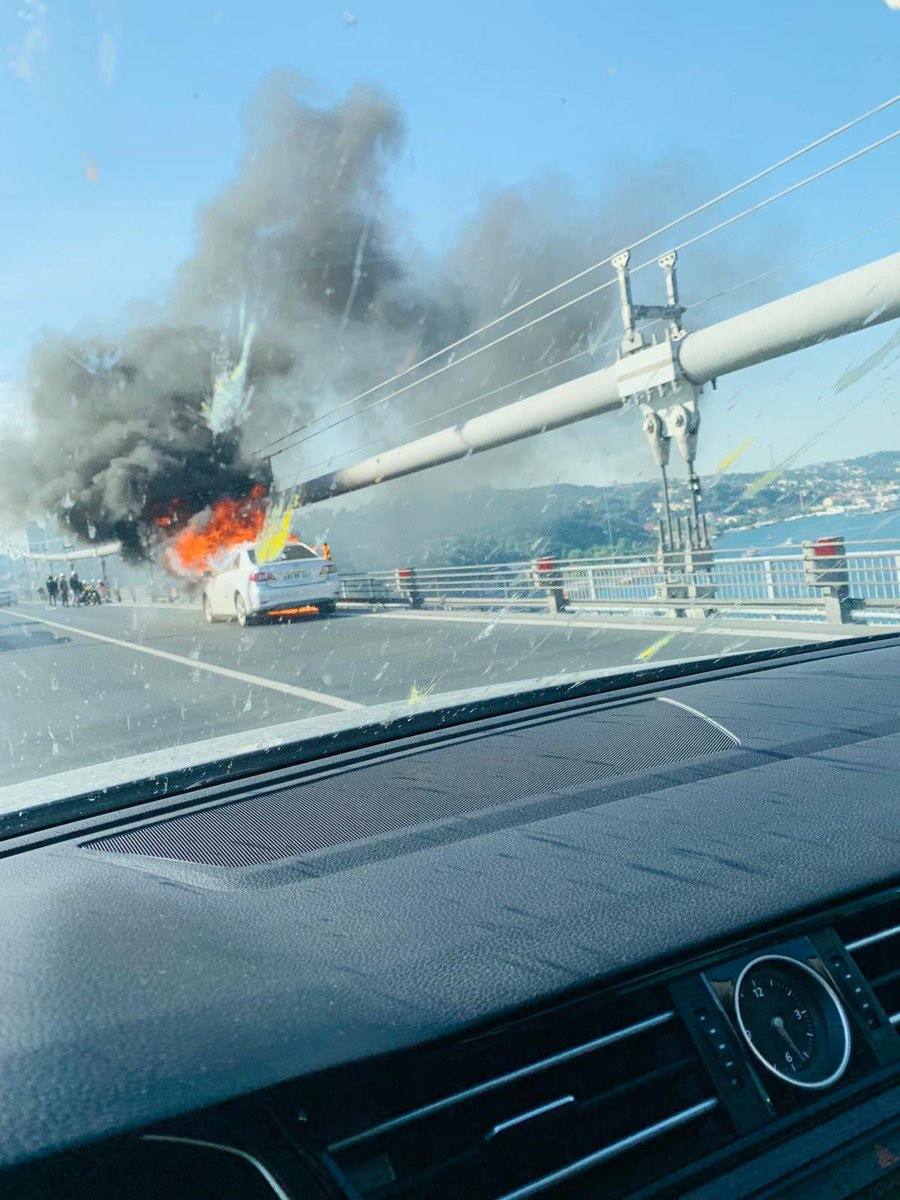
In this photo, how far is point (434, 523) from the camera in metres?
5.18

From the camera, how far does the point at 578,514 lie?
4680mm

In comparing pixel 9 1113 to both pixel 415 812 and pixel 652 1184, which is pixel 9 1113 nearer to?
pixel 652 1184

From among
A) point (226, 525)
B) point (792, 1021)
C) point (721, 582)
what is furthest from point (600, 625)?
point (226, 525)

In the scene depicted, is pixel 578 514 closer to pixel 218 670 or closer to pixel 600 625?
pixel 600 625

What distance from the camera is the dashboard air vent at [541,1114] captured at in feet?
4.59

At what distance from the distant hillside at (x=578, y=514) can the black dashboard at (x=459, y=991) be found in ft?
5.85

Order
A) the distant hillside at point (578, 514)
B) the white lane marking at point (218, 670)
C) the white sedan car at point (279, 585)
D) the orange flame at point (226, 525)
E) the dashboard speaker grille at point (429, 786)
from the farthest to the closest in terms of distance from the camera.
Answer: the orange flame at point (226, 525) < the white sedan car at point (279, 585) < the white lane marking at point (218, 670) < the distant hillside at point (578, 514) < the dashboard speaker grille at point (429, 786)

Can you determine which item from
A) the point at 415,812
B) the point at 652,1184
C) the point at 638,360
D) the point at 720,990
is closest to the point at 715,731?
the point at 415,812

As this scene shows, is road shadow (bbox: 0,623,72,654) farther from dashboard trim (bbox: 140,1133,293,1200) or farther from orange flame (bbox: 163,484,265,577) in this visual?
orange flame (bbox: 163,484,265,577)

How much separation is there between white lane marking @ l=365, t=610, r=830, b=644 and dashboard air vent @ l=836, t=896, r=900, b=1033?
2.15 meters

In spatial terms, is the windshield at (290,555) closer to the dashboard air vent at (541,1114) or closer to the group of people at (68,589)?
the group of people at (68,589)

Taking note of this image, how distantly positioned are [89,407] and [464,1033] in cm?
2166

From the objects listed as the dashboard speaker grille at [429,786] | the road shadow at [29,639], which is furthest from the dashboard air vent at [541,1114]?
the road shadow at [29,639]

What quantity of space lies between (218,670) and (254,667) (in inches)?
15.2
